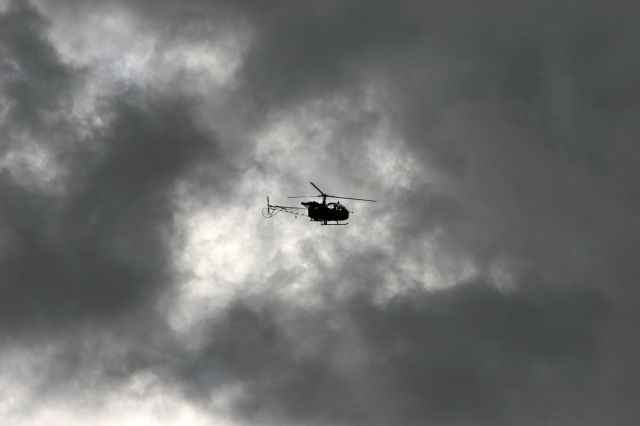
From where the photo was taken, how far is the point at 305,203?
157 metres

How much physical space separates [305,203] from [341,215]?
8.44m

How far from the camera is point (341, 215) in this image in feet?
521
